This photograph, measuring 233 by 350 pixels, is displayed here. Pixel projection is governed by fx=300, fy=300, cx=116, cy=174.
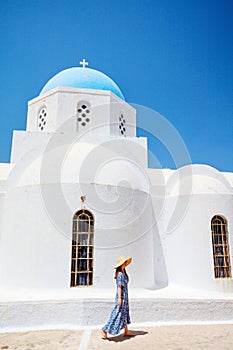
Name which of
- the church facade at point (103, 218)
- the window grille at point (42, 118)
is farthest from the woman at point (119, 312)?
the window grille at point (42, 118)

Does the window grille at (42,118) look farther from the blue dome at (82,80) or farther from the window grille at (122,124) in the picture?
the window grille at (122,124)

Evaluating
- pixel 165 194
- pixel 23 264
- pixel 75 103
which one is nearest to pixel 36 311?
pixel 23 264

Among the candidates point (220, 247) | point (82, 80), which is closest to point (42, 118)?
point (82, 80)

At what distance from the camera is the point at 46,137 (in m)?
10.2

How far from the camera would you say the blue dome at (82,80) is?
11375 mm

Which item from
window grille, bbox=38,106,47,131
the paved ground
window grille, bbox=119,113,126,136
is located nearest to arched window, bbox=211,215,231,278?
the paved ground

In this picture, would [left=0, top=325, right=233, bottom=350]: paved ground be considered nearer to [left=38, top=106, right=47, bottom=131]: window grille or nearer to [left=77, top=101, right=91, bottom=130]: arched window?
[left=77, top=101, right=91, bottom=130]: arched window

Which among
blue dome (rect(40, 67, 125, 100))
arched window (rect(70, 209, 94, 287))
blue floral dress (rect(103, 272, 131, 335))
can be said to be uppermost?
blue dome (rect(40, 67, 125, 100))

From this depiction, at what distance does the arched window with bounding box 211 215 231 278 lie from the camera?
800 centimetres

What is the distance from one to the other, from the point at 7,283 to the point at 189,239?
4791mm

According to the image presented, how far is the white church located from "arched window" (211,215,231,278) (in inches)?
1.1

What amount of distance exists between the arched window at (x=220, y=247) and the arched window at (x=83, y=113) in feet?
18.1

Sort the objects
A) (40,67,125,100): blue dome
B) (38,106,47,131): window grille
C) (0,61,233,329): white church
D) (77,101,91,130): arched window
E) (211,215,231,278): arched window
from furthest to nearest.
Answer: (40,67,125,100): blue dome, (38,106,47,131): window grille, (77,101,91,130): arched window, (211,215,231,278): arched window, (0,61,233,329): white church

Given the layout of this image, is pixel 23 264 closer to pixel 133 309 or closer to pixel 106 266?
pixel 106 266
